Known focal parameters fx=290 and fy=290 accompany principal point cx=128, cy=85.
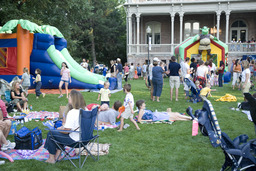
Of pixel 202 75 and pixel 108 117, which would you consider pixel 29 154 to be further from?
pixel 202 75

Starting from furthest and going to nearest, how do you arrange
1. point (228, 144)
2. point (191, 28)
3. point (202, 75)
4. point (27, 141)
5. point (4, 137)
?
point (191, 28)
point (202, 75)
point (27, 141)
point (4, 137)
point (228, 144)

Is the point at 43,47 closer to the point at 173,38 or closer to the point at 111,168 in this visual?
the point at 111,168

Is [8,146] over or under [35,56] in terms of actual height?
under

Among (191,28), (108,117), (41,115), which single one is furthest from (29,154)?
(191,28)

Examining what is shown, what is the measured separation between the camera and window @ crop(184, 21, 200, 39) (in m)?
28.8

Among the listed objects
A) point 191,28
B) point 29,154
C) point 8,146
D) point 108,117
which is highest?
point 191,28

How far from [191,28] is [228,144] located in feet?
86.1

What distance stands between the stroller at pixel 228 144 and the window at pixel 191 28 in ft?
85.5

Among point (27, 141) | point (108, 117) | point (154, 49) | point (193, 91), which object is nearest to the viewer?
point (27, 141)

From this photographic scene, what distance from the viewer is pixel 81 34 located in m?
33.8

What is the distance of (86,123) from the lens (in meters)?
4.57

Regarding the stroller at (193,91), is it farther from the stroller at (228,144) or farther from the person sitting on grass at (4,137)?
the person sitting on grass at (4,137)

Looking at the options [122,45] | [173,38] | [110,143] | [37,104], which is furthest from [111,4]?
[110,143]

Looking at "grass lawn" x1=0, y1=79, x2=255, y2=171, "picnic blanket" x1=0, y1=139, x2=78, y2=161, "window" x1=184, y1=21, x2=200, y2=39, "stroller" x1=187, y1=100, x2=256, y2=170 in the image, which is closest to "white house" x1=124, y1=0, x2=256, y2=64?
"window" x1=184, y1=21, x2=200, y2=39
